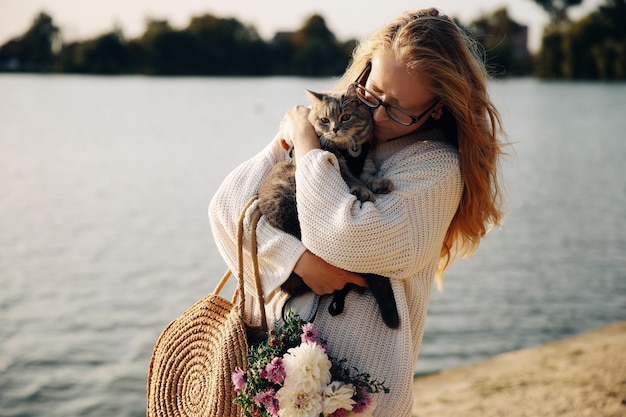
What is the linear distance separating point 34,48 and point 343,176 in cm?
5675

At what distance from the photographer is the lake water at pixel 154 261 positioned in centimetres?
631

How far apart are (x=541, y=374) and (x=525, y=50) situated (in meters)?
60.9

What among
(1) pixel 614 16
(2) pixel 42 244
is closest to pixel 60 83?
(2) pixel 42 244

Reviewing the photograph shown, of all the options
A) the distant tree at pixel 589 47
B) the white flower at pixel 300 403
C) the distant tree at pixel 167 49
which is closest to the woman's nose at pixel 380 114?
the white flower at pixel 300 403

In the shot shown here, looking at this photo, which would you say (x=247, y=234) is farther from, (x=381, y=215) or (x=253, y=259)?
(x=381, y=215)

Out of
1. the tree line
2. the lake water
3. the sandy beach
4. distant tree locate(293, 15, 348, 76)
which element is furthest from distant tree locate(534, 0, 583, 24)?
the sandy beach

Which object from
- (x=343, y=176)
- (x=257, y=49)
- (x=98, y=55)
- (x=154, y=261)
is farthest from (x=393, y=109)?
(x=257, y=49)

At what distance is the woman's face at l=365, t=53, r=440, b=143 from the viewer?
2131mm

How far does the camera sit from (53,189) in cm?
1310

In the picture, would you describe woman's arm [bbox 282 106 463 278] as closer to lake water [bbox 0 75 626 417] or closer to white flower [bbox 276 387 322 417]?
white flower [bbox 276 387 322 417]

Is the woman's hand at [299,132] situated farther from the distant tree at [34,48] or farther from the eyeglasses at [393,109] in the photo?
the distant tree at [34,48]

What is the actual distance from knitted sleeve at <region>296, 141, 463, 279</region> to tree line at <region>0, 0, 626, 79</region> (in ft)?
154

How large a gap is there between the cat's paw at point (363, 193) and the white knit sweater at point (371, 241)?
0.10 feet

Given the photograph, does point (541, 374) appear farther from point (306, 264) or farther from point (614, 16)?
point (614, 16)
